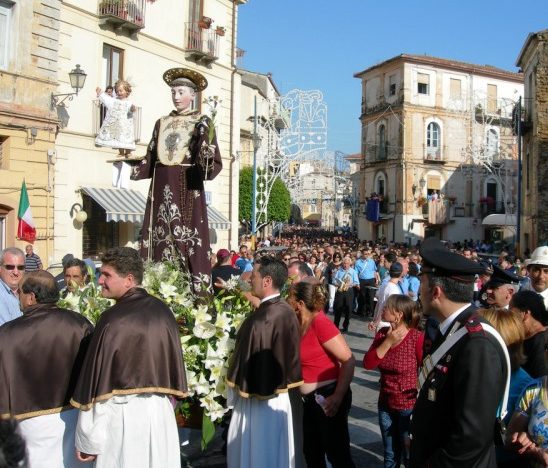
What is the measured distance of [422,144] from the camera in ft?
153

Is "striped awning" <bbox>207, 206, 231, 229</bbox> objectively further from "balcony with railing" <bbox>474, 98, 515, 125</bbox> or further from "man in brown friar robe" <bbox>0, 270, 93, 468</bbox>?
"balcony with railing" <bbox>474, 98, 515, 125</bbox>

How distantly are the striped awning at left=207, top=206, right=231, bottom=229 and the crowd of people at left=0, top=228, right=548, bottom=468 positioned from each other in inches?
641

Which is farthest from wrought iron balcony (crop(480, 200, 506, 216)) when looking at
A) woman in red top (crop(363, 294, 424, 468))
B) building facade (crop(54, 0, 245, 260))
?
woman in red top (crop(363, 294, 424, 468))

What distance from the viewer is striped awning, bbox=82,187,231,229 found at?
58.5 feet

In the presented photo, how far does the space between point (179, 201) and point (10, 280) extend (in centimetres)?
180

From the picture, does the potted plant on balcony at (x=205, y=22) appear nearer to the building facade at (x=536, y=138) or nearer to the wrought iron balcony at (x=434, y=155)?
the building facade at (x=536, y=138)

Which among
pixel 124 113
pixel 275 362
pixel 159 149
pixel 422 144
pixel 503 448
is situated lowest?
pixel 503 448

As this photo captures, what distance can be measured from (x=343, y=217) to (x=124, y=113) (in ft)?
288

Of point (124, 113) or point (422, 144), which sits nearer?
point (124, 113)

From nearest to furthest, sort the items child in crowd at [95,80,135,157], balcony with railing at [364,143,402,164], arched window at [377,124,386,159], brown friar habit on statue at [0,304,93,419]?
brown friar habit on statue at [0,304,93,419] < child in crowd at [95,80,135,157] < balcony with railing at [364,143,402,164] < arched window at [377,124,386,159]

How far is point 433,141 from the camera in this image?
155 feet

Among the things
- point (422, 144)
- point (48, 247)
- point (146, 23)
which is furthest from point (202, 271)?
point (422, 144)

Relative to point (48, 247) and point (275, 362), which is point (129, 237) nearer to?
point (48, 247)

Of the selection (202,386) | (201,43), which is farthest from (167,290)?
(201,43)
